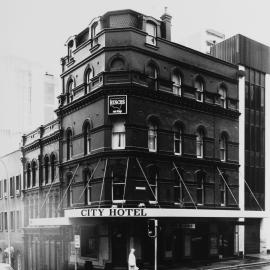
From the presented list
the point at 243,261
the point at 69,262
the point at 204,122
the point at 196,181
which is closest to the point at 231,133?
the point at 204,122

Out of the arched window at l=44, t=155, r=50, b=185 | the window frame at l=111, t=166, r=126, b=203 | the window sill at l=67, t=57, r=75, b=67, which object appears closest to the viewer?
the window frame at l=111, t=166, r=126, b=203

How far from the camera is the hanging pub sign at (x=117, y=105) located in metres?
28.3

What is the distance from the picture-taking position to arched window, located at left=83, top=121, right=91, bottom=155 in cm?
3083

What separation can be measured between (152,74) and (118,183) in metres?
7.13

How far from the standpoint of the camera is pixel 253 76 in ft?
124

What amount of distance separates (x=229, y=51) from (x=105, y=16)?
11.6 meters

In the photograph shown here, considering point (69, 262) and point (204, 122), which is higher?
point (204, 122)

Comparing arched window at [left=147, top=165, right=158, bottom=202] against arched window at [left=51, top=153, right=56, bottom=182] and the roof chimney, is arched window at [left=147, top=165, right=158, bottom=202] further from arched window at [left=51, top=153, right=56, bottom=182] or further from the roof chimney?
arched window at [left=51, top=153, right=56, bottom=182]

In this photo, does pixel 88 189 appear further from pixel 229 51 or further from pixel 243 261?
pixel 229 51

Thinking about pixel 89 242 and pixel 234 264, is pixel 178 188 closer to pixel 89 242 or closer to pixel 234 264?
pixel 234 264

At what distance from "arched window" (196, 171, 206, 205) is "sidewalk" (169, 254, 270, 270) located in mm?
4077

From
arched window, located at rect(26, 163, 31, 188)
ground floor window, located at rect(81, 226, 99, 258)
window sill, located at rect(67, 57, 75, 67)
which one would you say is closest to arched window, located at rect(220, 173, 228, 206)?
ground floor window, located at rect(81, 226, 99, 258)

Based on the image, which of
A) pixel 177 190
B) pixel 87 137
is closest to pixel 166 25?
pixel 87 137

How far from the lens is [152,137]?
29.8 meters
